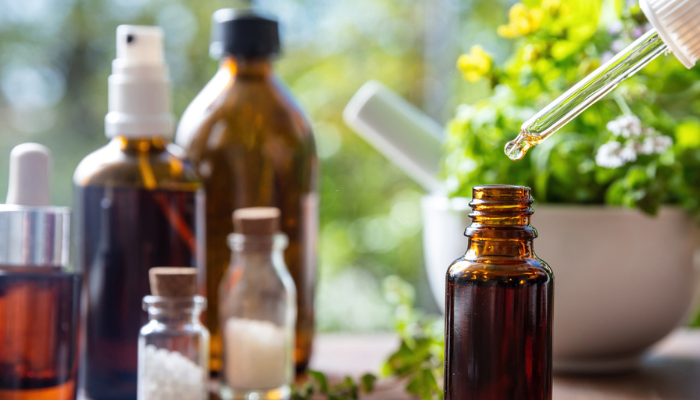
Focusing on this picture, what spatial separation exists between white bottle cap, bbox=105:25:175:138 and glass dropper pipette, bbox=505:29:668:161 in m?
0.33

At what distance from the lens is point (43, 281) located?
48cm

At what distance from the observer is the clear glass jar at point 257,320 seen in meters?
0.55

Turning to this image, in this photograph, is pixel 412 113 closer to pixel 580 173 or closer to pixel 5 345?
pixel 580 173

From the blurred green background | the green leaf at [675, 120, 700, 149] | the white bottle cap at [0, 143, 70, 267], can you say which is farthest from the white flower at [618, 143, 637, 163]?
the blurred green background

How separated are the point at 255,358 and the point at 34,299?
17cm

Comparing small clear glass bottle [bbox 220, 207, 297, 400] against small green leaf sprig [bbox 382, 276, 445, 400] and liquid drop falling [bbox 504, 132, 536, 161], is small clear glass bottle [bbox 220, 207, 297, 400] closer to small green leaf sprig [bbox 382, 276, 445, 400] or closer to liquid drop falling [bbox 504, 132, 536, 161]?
small green leaf sprig [bbox 382, 276, 445, 400]

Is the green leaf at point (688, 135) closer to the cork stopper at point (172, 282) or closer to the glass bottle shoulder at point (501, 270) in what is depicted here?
the glass bottle shoulder at point (501, 270)

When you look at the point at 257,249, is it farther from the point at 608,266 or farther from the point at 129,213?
the point at 608,266

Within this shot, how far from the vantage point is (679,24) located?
1.12 feet

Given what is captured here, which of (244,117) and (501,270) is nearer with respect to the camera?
(501,270)

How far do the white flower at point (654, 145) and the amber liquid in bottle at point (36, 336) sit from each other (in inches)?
17.8

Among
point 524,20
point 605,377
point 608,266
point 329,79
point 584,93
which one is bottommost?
point 605,377

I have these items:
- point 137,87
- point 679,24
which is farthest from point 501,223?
point 137,87

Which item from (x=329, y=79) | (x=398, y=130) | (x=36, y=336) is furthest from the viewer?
(x=329, y=79)
